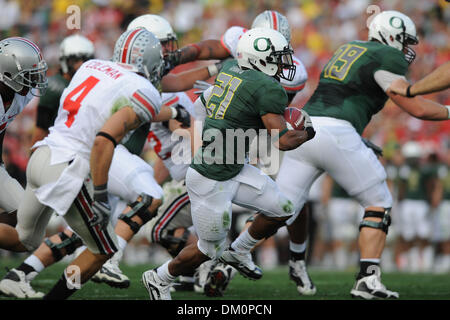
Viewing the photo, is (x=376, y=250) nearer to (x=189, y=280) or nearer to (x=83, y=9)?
(x=189, y=280)

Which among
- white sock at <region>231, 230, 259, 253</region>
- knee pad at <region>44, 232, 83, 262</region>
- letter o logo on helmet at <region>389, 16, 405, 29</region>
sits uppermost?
letter o logo on helmet at <region>389, 16, 405, 29</region>

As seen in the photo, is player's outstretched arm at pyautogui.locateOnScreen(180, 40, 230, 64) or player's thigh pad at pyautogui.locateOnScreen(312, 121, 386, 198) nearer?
player's thigh pad at pyautogui.locateOnScreen(312, 121, 386, 198)

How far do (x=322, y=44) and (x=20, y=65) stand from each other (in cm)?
845

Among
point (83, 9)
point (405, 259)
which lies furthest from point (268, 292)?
point (83, 9)

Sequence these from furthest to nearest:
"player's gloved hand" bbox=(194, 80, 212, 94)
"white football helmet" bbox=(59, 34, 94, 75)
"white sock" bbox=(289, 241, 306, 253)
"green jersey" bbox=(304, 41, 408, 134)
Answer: "white football helmet" bbox=(59, 34, 94, 75) → "white sock" bbox=(289, 241, 306, 253) → "player's gloved hand" bbox=(194, 80, 212, 94) → "green jersey" bbox=(304, 41, 408, 134)

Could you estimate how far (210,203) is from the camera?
14.1 ft

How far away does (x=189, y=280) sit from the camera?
19.4 feet

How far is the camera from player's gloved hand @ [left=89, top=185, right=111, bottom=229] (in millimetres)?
3895

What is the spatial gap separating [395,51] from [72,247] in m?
2.60

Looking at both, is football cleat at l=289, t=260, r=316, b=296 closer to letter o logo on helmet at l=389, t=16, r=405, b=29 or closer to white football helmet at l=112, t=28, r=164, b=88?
letter o logo on helmet at l=389, t=16, r=405, b=29

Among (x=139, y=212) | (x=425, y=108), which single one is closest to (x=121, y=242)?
(x=139, y=212)

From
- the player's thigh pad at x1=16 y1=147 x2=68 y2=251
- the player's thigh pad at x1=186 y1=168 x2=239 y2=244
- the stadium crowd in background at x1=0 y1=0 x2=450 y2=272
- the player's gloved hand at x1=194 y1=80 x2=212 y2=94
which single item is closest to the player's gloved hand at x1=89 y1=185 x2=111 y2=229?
the player's thigh pad at x1=16 y1=147 x2=68 y2=251

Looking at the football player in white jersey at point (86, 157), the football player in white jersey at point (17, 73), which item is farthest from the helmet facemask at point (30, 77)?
the football player in white jersey at point (86, 157)

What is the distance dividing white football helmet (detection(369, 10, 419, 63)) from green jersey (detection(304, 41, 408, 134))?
11cm
